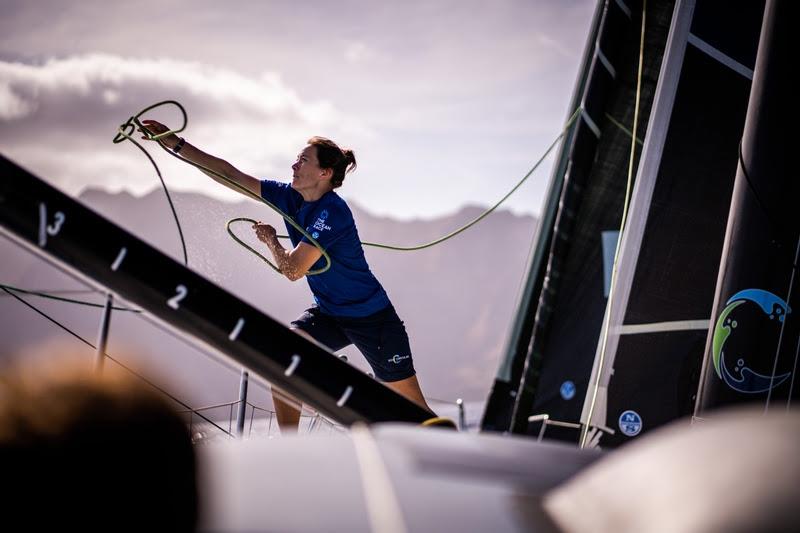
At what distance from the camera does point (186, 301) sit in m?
1.89

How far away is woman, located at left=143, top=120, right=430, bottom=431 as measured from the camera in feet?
11.5

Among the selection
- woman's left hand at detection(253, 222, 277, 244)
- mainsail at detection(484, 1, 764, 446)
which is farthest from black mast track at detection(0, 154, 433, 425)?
mainsail at detection(484, 1, 764, 446)

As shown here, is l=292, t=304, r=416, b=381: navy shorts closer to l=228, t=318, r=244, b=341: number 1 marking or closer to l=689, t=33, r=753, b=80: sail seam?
l=228, t=318, r=244, b=341: number 1 marking

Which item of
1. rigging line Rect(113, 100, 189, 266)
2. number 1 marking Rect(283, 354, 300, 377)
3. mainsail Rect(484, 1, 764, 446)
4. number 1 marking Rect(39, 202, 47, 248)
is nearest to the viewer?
number 1 marking Rect(39, 202, 47, 248)

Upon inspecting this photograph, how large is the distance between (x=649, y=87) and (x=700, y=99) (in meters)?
1.15

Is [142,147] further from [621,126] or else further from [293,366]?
[621,126]

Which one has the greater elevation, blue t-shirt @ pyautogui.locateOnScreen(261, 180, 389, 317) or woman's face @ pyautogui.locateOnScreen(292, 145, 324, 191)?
woman's face @ pyautogui.locateOnScreen(292, 145, 324, 191)

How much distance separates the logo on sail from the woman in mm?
1230

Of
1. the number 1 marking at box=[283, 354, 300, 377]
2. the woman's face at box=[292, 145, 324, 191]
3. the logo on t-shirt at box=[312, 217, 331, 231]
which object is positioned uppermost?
the woman's face at box=[292, 145, 324, 191]

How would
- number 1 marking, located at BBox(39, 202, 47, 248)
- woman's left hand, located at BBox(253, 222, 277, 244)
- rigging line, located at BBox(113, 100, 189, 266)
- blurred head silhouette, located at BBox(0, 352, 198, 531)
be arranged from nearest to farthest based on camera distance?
blurred head silhouette, located at BBox(0, 352, 198, 531)
number 1 marking, located at BBox(39, 202, 47, 248)
rigging line, located at BBox(113, 100, 189, 266)
woman's left hand, located at BBox(253, 222, 277, 244)

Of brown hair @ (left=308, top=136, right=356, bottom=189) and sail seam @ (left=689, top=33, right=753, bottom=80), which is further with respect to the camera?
sail seam @ (left=689, top=33, right=753, bottom=80)

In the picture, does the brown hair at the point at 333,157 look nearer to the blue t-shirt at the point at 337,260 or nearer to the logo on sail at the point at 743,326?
the blue t-shirt at the point at 337,260

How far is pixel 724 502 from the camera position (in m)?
0.73

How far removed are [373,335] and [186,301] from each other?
1.73 m
